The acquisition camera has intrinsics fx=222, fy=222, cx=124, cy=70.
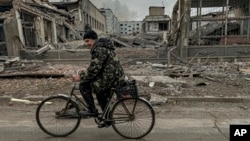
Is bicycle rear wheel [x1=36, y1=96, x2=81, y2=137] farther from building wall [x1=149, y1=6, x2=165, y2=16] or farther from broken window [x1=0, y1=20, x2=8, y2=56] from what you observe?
building wall [x1=149, y1=6, x2=165, y2=16]

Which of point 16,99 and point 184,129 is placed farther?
point 16,99

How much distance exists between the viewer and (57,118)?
4.24 meters

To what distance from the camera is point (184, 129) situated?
14.7 ft

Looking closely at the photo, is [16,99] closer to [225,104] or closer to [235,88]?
[225,104]

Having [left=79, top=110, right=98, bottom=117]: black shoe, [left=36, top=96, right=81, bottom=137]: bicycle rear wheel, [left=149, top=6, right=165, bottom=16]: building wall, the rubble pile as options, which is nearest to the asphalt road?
[left=36, top=96, right=81, bottom=137]: bicycle rear wheel

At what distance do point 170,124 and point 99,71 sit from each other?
2060 mm

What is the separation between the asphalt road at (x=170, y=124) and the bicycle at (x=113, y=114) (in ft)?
0.52

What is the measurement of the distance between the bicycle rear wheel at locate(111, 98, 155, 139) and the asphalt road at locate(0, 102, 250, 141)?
16 cm

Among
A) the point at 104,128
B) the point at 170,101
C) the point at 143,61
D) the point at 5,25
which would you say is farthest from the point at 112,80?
the point at 5,25

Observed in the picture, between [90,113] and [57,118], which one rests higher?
[90,113]

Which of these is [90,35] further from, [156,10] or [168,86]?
[156,10]

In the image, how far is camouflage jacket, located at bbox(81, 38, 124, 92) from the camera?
378cm

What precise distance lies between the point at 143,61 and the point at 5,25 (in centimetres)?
890

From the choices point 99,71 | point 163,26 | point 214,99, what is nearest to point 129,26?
point 163,26
